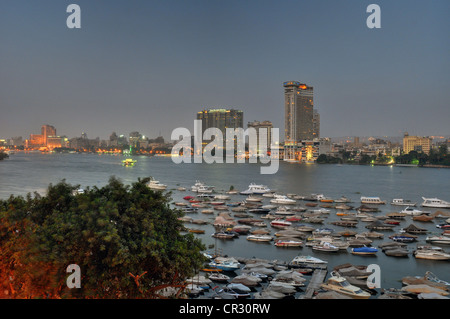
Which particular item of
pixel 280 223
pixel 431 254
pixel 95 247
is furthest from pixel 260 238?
pixel 95 247

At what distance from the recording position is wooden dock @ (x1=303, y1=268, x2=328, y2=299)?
600cm

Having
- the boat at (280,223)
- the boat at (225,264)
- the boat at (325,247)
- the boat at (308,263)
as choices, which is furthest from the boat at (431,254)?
the boat at (225,264)

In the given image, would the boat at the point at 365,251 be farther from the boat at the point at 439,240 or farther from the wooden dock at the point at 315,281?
the boat at the point at 439,240

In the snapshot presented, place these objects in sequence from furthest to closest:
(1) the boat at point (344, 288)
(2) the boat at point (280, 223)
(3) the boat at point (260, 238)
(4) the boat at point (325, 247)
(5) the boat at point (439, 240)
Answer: (2) the boat at point (280, 223) → (3) the boat at point (260, 238) → (5) the boat at point (439, 240) → (4) the boat at point (325, 247) → (1) the boat at point (344, 288)

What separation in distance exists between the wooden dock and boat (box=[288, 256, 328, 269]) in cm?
22

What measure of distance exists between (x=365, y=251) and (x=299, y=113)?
66.3 m

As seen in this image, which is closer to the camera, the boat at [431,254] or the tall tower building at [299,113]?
the boat at [431,254]

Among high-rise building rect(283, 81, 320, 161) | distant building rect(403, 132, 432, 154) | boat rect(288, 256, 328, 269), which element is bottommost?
boat rect(288, 256, 328, 269)

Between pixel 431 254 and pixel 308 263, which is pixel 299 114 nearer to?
pixel 431 254

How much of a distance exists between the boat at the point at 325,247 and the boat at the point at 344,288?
7.87ft

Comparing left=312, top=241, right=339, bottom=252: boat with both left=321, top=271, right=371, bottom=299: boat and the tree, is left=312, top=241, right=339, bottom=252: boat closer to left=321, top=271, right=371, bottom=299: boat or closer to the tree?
left=321, top=271, right=371, bottom=299: boat

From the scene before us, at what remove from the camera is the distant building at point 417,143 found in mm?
68938

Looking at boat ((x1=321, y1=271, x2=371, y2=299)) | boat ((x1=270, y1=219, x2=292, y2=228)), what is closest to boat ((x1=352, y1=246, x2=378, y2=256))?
boat ((x1=321, y1=271, x2=371, y2=299))

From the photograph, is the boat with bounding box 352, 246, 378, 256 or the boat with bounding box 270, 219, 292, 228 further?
the boat with bounding box 270, 219, 292, 228
